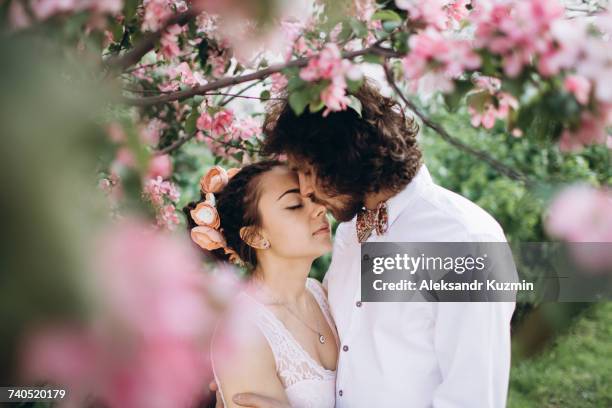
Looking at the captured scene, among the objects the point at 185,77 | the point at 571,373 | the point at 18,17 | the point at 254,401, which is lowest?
the point at 254,401

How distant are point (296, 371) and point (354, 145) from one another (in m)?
0.82

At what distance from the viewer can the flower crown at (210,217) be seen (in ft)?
7.97

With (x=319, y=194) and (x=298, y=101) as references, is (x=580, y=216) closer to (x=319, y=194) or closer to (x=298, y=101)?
(x=298, y=101)

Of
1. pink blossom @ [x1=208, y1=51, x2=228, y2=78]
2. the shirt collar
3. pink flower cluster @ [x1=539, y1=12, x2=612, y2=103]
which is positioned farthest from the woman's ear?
pink flower cluster @ [x1=539, y1=12, x2=612, y2=103]

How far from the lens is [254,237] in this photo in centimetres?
241

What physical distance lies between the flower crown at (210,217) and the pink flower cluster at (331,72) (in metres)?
1.10

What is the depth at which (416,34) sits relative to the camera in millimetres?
1440

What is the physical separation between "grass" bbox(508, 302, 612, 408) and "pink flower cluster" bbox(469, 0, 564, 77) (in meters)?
3.14

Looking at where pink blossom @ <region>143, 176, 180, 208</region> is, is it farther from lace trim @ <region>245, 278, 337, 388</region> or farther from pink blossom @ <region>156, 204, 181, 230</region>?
lace trim @ <region>245, 278, 337, 388</region>

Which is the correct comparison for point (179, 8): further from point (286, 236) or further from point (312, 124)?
point (286, 236)

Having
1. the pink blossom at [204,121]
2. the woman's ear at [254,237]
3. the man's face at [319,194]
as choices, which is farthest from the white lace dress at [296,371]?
the pink blossom at [204,121]

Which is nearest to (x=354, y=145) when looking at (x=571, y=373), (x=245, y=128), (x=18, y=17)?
(x=245, y=128)

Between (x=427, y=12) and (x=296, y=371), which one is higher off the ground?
(x=427, y=12)

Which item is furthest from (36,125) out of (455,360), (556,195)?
(455,360)
